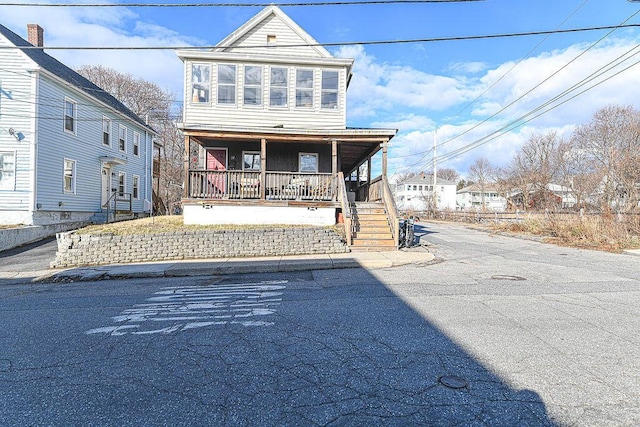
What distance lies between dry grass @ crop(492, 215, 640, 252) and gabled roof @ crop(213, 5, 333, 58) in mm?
13375

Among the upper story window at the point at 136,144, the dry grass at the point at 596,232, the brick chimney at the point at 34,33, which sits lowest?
the dry grass at the point at 596,232

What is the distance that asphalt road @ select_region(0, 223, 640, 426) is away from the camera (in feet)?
8.54

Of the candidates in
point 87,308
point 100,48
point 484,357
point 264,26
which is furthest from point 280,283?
point 264,26

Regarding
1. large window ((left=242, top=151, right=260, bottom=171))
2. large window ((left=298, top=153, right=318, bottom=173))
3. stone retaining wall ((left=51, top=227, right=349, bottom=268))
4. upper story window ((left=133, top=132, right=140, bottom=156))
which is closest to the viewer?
stone retaining wall ((left=51, top=227, right=349, bottom=268))

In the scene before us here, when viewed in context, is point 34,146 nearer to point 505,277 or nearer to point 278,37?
point 278,37

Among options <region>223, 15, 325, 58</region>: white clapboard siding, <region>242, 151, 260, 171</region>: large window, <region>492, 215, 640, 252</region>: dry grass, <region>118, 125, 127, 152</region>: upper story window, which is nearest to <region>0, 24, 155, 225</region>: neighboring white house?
<region>118, 125, 127, 152</region>: upper story window

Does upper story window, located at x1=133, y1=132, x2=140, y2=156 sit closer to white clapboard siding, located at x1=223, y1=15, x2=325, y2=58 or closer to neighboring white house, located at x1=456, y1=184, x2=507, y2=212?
white clapboard siding, located at x1=223, y1=15, x2=325, y2=58

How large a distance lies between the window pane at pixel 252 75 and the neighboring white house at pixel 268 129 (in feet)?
0.14

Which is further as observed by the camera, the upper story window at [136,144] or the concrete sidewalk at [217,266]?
the upper story window at [136,144]

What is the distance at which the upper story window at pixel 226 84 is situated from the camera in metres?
15.4

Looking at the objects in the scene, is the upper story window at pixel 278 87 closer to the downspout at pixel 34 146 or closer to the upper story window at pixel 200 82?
the upper story window at pixel 200 82

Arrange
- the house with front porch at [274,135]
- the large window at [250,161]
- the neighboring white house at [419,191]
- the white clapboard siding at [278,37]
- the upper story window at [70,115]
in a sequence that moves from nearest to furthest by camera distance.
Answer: the house with front porch at [274,135] → the white clapboard siding at [278,37] → the large window at [250,161] → the upper story window at [70,115] → the neighboring white house at [419,191]

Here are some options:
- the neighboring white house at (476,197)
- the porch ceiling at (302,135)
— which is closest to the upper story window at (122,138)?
the porch ceiling at (302,135)

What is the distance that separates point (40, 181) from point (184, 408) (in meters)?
17.5
